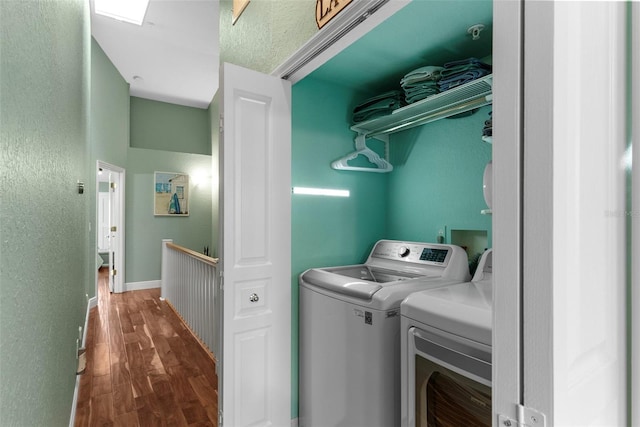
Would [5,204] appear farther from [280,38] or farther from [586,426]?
[280,38]

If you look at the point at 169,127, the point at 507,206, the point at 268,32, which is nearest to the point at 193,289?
the point at 268,32

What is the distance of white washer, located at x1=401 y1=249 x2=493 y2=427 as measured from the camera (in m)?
1.09

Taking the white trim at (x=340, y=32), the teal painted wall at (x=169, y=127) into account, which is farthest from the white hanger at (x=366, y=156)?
the teal painted wall at (x=169, y=127)

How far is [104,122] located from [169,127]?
1732 millimetres

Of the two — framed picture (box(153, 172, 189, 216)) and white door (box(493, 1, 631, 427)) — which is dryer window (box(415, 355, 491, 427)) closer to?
white door (box(493, 1, 631, 427))

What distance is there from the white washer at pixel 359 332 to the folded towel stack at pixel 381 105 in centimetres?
87

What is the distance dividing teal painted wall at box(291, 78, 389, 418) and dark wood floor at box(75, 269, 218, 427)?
0.84m

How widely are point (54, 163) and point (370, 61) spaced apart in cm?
165

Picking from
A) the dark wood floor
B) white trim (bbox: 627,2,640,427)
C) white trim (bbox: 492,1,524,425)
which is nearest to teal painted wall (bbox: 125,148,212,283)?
the dark wood floor

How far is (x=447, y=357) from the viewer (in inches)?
46.9

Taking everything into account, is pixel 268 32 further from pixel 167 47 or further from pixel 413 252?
pixel 167 47

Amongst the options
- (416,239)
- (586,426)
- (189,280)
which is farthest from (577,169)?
(189,280)

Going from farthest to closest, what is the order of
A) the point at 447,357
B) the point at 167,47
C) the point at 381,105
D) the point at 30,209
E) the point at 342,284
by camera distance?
the point at 167,47 < the point at 381,105 < the point at 342,284 < the point at 447,357 < the point at 30,209

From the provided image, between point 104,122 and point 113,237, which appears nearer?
point 104,122
